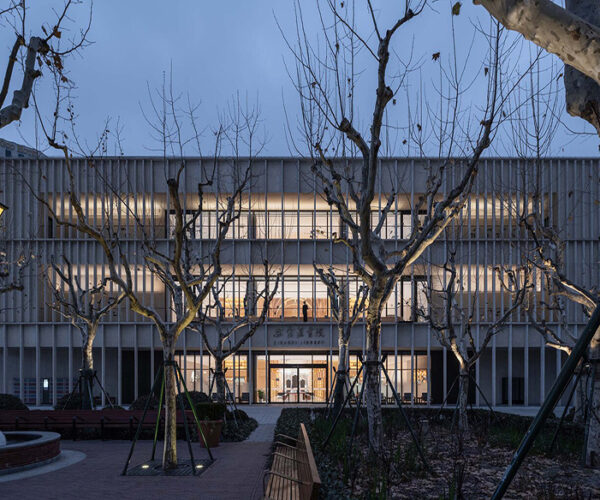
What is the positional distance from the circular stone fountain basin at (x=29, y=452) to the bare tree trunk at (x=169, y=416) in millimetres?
2795

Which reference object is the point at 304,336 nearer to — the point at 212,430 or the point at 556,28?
the point at 212,430

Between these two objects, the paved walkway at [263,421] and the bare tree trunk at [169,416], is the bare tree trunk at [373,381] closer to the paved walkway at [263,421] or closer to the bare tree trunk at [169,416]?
the bare tree trunk at [169,416]

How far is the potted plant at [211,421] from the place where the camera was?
15.4 metres

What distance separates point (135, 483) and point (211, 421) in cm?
489

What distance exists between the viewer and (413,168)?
32.7 metres

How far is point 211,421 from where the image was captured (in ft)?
51.1

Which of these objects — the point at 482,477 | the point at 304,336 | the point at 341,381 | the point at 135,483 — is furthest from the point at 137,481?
the point at 304,336

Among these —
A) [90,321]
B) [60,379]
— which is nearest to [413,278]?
[90,321]

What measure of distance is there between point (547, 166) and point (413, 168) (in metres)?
7.03

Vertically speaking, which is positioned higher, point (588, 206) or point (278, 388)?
point (588, 206)

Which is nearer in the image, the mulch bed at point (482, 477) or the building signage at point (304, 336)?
the mulch bed at point (482, 477)

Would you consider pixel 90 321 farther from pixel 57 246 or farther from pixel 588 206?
pixel 588 206

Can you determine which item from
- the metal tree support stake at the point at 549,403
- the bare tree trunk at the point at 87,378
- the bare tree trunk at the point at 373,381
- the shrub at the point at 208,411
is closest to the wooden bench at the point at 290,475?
the bare tree trunk at the point at 373,381

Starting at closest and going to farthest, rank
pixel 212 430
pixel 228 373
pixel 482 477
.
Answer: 1. pixel 482 477
2. pixel 212 430
3. pixel 228 373
